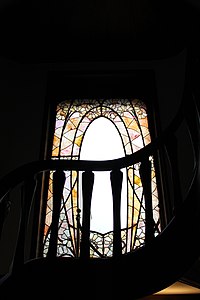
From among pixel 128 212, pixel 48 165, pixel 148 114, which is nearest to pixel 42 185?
pixel 128 212

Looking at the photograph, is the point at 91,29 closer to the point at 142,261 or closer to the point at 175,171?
the point at 175,171

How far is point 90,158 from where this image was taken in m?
4.10

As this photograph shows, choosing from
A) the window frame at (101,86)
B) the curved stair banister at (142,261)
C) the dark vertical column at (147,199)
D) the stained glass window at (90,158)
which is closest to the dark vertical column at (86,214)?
the curved stair banister at (142,261)

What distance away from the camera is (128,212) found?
368 cm

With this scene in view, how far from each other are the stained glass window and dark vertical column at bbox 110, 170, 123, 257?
4.68 feet

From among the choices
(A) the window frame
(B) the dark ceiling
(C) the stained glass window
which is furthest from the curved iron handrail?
(B) the dark ceiling

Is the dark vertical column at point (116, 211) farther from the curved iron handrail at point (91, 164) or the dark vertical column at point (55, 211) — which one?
the dark vertical column at point (55, 211)

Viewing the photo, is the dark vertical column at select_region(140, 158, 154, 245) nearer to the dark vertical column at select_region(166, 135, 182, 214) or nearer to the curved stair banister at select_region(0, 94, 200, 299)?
the curved stair banister at select_region(0, 94, 200, 299)

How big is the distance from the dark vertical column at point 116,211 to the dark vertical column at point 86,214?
0.37 ft

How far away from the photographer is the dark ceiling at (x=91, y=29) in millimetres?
4582

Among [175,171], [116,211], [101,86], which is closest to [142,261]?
[116,211]

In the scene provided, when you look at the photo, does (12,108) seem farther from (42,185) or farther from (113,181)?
(113,181)

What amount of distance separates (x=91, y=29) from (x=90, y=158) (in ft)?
6.15

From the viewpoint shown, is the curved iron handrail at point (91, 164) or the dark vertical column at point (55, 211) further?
the curved iron handrail at point (91, 164)
